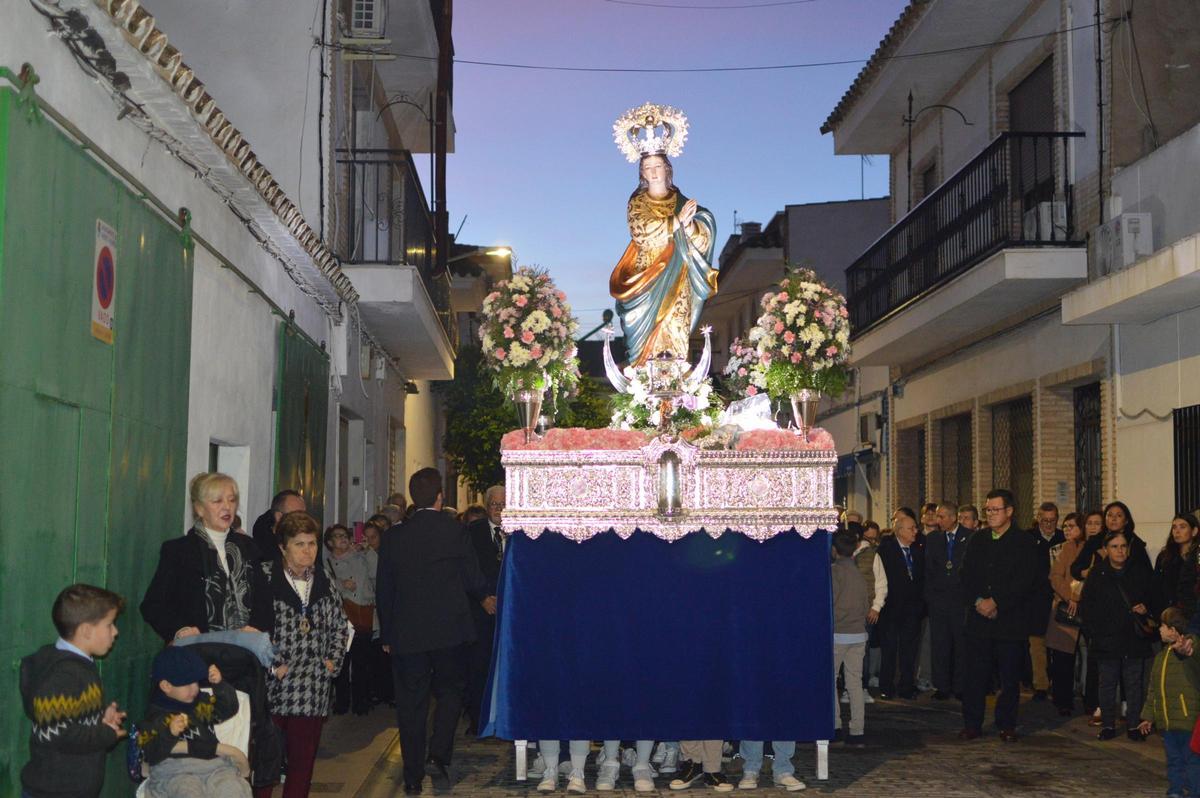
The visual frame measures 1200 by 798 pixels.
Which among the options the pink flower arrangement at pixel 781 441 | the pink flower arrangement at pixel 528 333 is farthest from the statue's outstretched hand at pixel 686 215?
the pink flower arrangement at pixel 781 441

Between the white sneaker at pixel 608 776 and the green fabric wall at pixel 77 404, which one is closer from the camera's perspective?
the green fabric wall at pixel 77 404

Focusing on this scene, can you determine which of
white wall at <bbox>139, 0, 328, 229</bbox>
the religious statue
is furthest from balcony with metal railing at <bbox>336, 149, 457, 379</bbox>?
the religious statue

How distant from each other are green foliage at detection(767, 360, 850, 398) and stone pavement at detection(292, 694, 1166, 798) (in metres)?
2.66

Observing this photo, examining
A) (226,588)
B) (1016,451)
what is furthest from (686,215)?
(1016,451)

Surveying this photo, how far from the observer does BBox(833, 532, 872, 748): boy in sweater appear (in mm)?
11422

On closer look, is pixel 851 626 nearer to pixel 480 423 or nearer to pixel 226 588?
pixel 226 588

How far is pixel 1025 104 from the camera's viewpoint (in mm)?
19281

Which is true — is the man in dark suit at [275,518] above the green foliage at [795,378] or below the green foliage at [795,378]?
below

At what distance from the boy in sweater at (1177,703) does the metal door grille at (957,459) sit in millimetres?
12095

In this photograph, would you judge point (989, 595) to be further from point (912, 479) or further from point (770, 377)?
point (912, 479)

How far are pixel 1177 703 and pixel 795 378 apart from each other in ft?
11.2

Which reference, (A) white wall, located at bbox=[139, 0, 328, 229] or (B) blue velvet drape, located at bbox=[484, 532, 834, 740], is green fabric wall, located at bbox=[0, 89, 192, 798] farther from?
(A) white wall, located at bbox=[139, 0, 328, 229]

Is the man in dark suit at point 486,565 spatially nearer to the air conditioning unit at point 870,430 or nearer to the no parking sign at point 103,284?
the no parking sign at point 103,284

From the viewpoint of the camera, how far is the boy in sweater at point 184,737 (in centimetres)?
614
